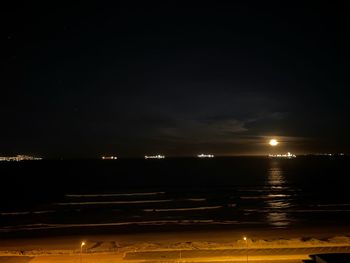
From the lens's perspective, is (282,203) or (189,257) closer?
(189,257)

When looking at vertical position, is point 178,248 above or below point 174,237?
above

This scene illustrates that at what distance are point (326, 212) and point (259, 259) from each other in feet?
69.7

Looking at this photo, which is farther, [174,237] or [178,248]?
[174,237]

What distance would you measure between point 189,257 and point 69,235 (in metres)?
12.0

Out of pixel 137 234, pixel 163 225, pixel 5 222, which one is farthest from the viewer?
pixel 5 222

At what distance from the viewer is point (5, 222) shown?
31.3 m

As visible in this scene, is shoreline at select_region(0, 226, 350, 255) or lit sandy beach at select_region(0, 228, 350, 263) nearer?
lit sandy beach at select_region(0, 228, 350, 263)

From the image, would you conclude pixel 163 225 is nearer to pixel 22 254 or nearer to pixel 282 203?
pixel 22 254

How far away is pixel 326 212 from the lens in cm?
A: 3281

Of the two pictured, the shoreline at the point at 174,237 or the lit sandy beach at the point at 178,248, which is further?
the shoreline at the point at 174,237

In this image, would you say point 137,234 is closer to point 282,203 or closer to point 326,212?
point 326,212

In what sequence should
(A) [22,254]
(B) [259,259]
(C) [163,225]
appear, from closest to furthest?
(B) [259,259]
(A) [22,254]
(C) [163,225]

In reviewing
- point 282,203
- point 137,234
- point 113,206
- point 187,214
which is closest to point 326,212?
point 282,203

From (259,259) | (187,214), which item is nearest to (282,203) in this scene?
(187,214)
